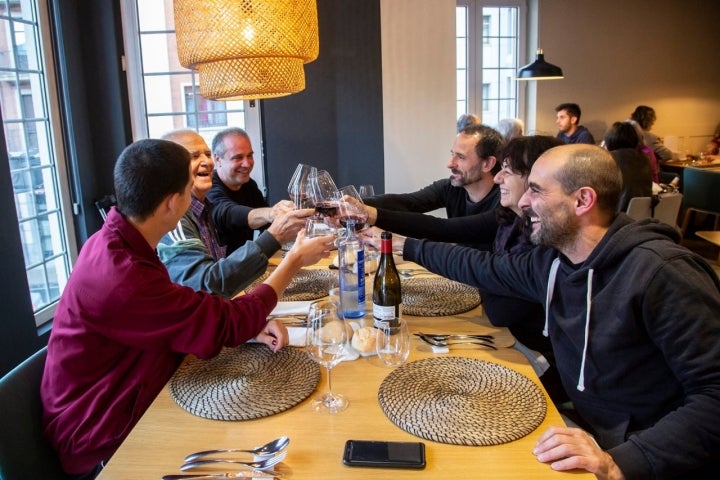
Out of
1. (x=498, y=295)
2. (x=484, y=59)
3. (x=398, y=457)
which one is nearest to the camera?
(x=398, y=457)

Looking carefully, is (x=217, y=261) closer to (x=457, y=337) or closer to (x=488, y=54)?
(x=457, y=337)

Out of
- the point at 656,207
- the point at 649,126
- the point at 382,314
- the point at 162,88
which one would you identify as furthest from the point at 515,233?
the point at 649,126

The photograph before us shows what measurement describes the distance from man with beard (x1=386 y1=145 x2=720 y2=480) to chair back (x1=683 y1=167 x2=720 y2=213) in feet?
14.9

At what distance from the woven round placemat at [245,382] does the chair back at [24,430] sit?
32cm

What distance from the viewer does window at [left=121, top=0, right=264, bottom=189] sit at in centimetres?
378

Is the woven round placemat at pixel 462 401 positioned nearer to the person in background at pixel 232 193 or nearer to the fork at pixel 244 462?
the fork at pixel 244 462

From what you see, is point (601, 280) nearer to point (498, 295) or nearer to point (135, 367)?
point (498, 295)

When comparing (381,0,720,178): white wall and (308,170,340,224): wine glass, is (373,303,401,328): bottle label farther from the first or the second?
(381,0,720,178): white wall

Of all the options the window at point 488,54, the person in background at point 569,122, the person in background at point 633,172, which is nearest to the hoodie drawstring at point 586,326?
the person in background at point 633,172

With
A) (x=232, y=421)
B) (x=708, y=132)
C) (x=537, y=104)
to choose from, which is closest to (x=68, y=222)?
(x=232, y=421)

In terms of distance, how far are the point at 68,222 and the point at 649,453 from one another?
3.33 m

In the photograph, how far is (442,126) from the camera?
13.1ft

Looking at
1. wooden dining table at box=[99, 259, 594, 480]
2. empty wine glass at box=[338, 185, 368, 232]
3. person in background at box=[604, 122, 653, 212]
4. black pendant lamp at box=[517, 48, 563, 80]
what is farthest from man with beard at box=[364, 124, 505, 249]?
black pendant lamp at box=[517, 48, 563, 80]

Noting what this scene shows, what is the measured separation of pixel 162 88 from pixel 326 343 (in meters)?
3.25
